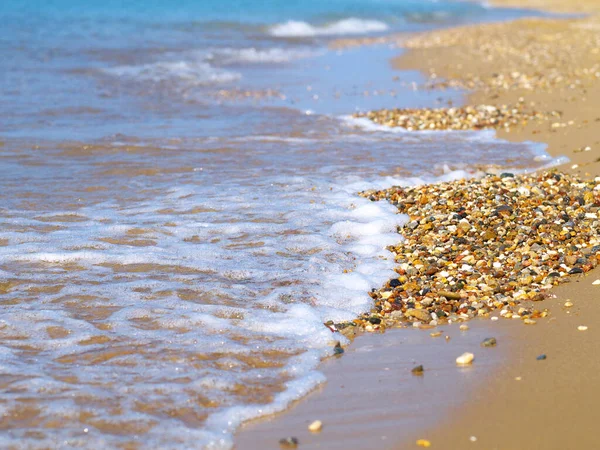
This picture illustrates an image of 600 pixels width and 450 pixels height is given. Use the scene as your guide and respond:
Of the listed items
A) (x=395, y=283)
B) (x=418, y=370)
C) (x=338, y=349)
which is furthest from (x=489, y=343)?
(x=395, y=283)

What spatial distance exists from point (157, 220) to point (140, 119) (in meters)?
5.16

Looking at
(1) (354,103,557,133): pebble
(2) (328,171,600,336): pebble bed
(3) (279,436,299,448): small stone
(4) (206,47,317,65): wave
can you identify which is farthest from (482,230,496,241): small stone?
(4) (206,47,317,65): wave

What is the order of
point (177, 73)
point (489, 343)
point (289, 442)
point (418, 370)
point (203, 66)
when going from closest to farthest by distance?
point (289, 442)
point (418, 370)
point (489, 343)
point (177, 73)
point (203, 66)

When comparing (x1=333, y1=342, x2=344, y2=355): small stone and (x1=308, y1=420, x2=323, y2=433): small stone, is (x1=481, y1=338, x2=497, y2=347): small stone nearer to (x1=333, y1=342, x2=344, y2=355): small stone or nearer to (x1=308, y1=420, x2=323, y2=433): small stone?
(x1=333, y1=342, x2=344, y2=355): small stone

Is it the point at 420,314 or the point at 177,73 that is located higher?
the point at 177,73

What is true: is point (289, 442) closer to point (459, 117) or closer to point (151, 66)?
point (459, 117)

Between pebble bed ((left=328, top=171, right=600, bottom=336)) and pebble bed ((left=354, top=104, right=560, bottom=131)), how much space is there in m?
3.49

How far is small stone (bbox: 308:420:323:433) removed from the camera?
3129 mm

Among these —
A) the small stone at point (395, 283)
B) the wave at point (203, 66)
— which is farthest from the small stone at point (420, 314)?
the wave at point (203, 66)

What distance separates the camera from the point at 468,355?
3.72 metres

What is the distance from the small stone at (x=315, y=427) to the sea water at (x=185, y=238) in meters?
0.25

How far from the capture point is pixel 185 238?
572 centimetres

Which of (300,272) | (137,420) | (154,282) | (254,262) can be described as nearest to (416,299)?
(300,272)

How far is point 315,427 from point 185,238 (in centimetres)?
285
